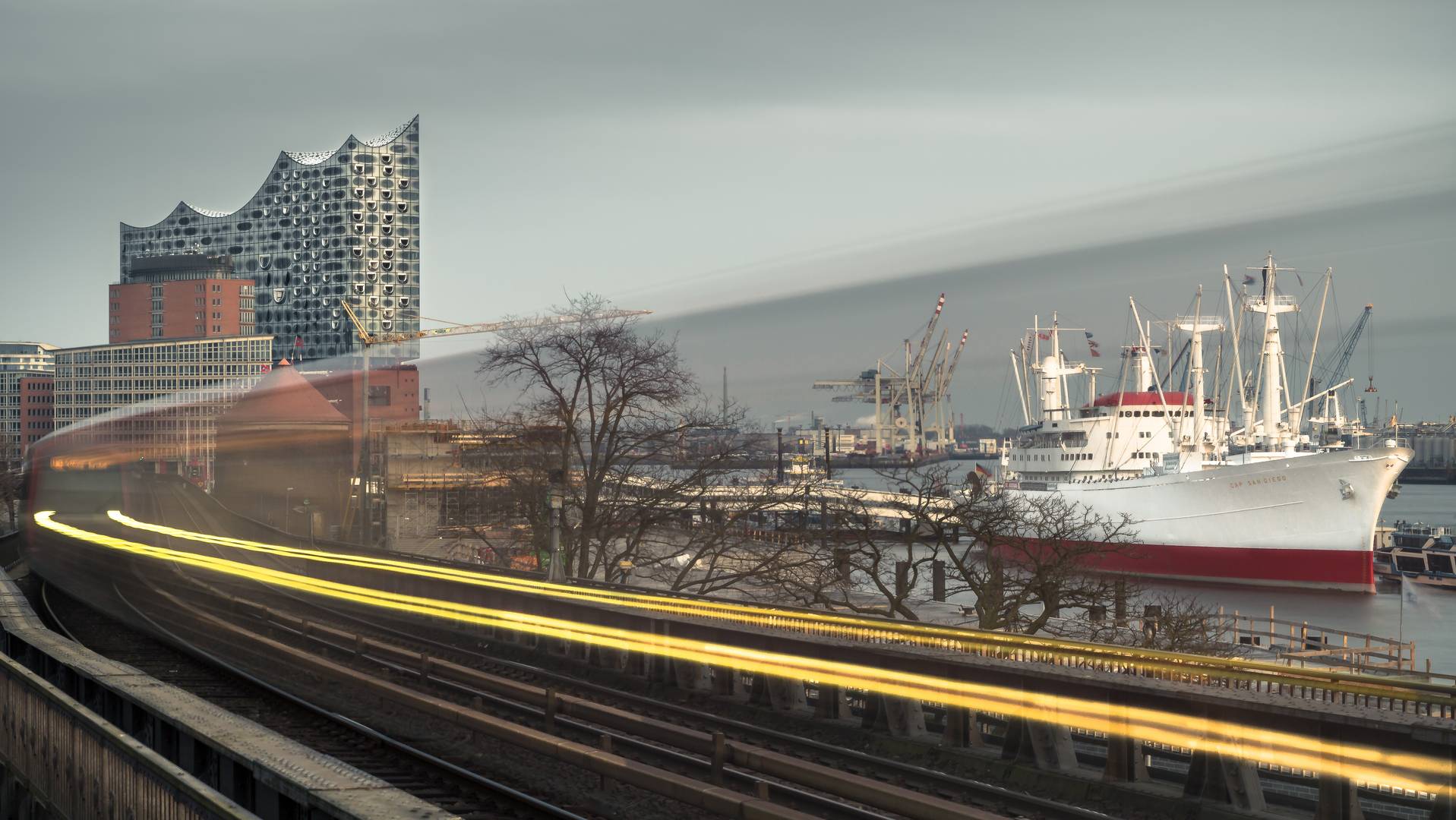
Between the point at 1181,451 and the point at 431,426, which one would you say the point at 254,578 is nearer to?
the point at 431,426

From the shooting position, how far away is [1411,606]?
64.9m

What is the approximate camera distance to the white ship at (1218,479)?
226 ft

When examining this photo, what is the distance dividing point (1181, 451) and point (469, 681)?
71.4 metres

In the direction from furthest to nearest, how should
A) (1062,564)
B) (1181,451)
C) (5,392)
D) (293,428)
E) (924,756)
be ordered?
(5,392) < (1181,451) < (293,428) < (1062,564) < (924,756)

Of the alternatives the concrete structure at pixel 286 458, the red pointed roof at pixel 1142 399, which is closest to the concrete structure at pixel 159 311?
the concrete structure at pixel 286 458

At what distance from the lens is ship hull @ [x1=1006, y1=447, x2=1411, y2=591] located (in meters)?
68.5

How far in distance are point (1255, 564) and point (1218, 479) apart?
538cm

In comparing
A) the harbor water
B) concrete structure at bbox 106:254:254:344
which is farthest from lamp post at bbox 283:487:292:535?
concrete structure at bbox 106:254:254:344

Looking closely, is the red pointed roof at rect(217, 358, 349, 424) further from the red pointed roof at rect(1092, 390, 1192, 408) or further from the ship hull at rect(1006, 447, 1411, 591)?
the red pointed roof at rect(1092, 390, 1192, 408)

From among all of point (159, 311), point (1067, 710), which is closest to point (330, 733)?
point (1067, 710)

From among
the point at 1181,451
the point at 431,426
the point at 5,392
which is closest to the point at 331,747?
the point at 431,426

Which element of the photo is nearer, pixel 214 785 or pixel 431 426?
pixel 214 785

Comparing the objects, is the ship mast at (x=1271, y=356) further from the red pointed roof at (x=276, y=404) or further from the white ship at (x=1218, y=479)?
the red pointed roof at (x=276, y=404)

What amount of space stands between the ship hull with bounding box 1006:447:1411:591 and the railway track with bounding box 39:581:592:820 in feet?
182
